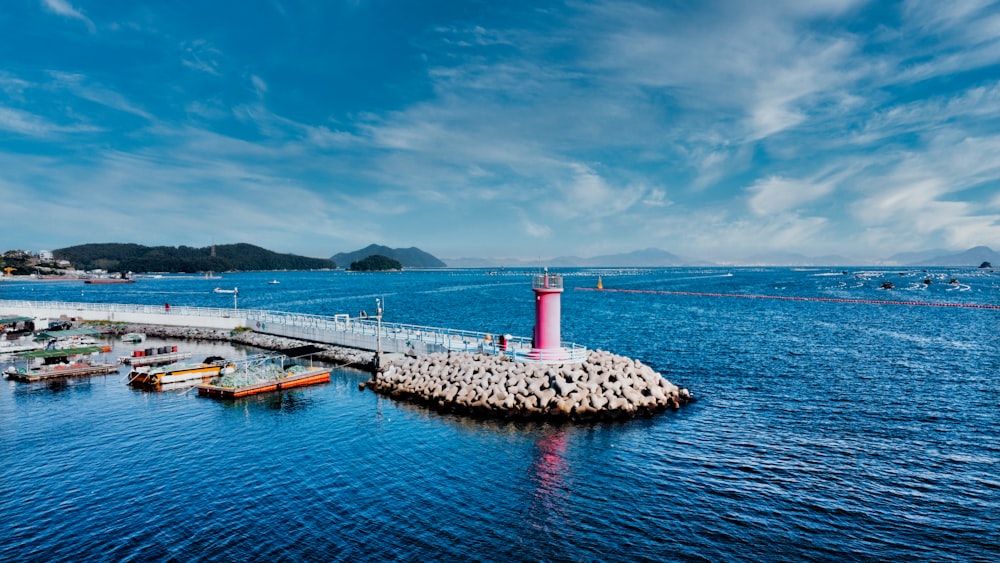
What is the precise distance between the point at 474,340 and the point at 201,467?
18594 mm

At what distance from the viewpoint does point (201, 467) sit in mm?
18234

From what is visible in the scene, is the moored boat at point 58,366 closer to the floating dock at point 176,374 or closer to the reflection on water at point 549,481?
the floating dock at point 176,374

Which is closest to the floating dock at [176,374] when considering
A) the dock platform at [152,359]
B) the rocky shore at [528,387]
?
the dock platform at [152,359]

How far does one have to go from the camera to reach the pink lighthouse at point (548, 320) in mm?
27750

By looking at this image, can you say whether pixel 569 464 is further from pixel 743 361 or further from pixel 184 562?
pixel 743 361

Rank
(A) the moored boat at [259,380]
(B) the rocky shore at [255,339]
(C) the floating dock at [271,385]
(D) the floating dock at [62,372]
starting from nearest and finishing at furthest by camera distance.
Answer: (C) the floating dock at [271,385] < (A) the moored boat at [259,380] < (D) the floating dock at [62,372] < (B) the rocky shore at [255,339]

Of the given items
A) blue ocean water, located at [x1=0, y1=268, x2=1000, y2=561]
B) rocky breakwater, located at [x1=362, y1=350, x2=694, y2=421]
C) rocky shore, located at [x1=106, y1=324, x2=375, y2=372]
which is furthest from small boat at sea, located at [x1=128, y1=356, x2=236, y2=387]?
rocky breakwater, located at [x1=362, y1=350, x2=694, y2=421]

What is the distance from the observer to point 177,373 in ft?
102

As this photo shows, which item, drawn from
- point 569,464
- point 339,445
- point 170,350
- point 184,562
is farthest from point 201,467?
point 170,350

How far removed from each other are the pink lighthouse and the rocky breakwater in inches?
36.9

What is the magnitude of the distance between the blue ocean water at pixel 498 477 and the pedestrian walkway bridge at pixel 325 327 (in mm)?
6263

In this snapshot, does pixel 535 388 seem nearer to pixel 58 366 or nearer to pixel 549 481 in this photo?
pixel 549 481

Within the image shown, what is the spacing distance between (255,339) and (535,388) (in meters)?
28.9

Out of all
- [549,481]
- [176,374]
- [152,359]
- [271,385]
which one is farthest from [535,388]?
[152,359]
